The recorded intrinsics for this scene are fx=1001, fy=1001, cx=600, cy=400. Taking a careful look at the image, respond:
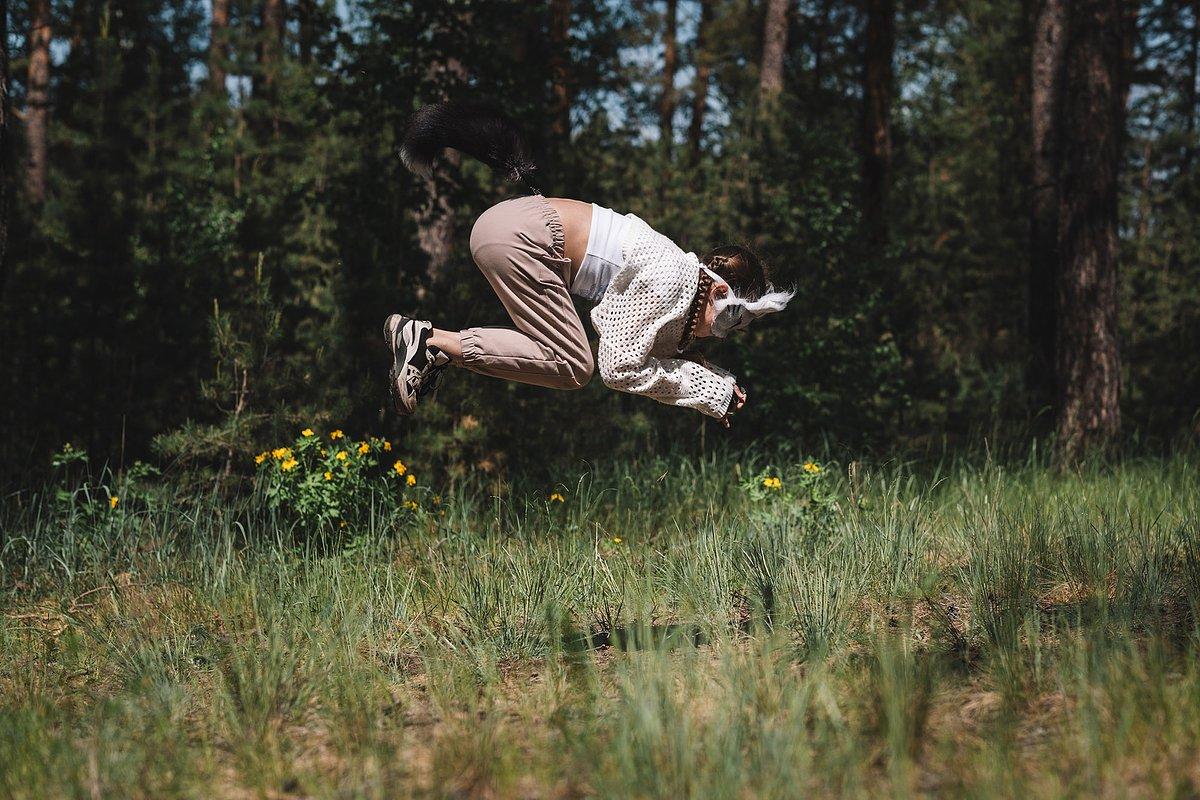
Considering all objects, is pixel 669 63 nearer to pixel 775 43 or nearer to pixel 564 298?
pixel 775 43

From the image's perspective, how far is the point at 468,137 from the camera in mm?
3859

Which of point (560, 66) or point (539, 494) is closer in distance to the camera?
point (539, 494)

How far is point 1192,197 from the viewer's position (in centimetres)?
1853

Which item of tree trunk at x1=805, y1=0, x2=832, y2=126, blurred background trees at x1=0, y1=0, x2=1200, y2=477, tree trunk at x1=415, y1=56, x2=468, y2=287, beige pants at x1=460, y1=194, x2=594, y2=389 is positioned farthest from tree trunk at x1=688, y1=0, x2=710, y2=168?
beige pants at x1=460, y1=194, x2=594, y2=389

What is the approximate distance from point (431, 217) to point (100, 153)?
22.9 feet

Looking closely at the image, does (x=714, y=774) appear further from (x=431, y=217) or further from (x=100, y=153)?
(x=100, y=153)

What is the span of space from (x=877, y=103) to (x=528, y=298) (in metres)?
8.67

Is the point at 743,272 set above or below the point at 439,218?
below

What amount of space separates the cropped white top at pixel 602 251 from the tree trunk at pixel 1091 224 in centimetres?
510

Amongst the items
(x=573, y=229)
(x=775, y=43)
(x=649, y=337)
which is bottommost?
(x=649, y=337)

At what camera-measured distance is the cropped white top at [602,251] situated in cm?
382

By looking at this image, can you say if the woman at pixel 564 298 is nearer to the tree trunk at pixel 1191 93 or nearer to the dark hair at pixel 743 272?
the dark hair at pixel 743 272

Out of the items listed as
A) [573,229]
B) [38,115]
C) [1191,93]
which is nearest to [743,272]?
[573,229]

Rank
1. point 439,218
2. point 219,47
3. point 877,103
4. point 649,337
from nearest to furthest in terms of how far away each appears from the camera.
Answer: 1. point 649,337
2. point 439,218
3. point 877,103
4. point 219,47
